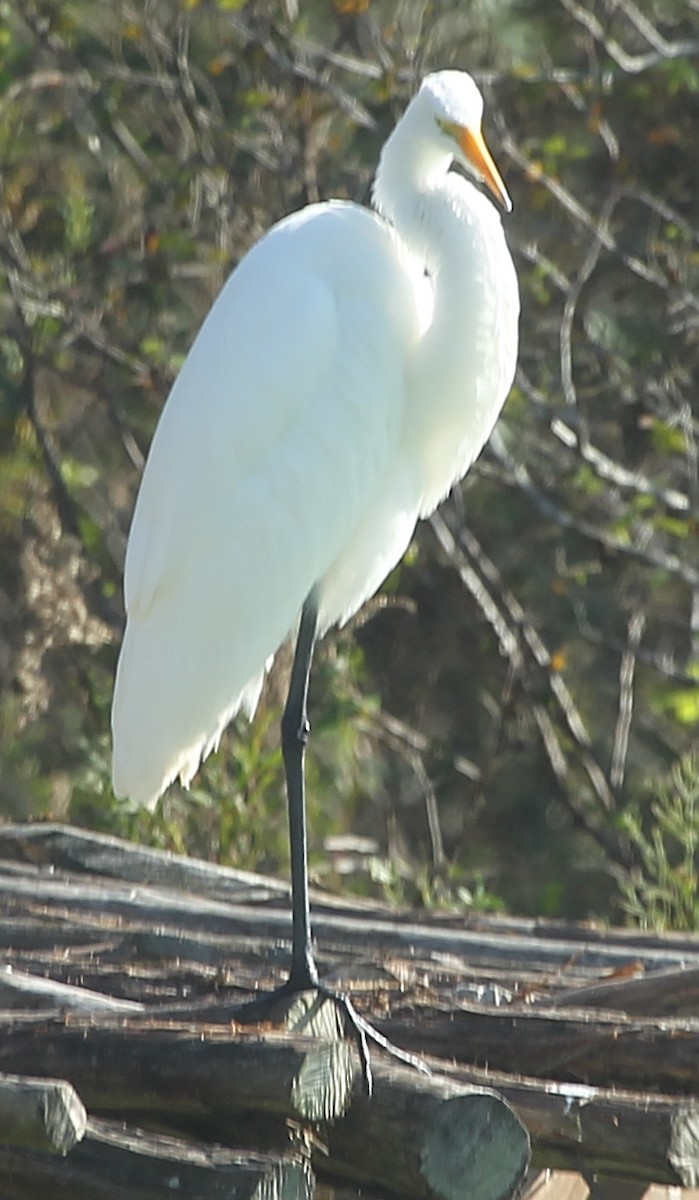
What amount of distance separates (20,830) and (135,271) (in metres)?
2.43

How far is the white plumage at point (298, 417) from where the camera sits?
2834 mm

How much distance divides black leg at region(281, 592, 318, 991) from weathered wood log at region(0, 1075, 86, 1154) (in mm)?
827

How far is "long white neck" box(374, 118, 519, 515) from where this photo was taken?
2947 mm

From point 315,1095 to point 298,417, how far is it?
4.08 ft

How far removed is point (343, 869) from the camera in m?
5.23

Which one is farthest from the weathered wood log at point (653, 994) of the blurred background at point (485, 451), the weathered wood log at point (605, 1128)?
the blurred background at point (485, 451)

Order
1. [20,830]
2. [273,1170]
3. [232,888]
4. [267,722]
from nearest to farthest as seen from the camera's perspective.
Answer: [273,1170] < [232,888] < [20,830] < [267,722]

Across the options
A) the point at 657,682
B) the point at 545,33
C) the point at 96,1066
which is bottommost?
the point at 657,682

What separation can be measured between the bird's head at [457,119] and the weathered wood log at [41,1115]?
1.68 meters

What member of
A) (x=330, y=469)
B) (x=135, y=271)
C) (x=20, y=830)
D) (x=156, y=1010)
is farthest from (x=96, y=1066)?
(x=135, y=271)

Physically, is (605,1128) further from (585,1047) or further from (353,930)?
(353,930)

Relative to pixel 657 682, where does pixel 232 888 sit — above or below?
above

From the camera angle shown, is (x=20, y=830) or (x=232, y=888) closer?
(x=232, y=888)

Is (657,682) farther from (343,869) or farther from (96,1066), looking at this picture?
(96,1066)
